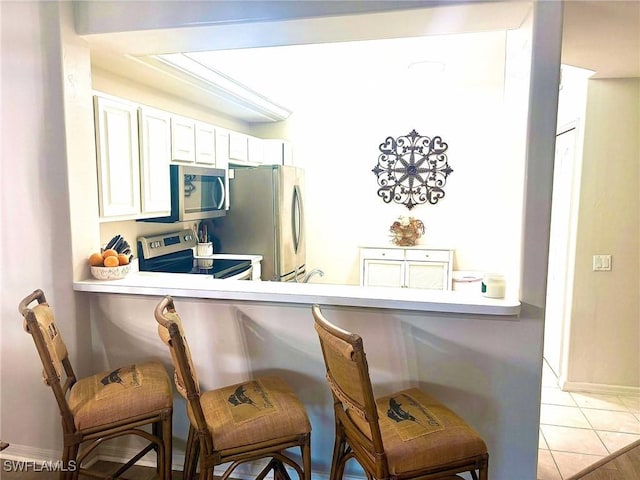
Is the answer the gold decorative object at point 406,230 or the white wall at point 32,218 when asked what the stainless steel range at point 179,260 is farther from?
the gold decorative object at point 406,230

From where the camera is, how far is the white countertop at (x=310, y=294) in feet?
6.07

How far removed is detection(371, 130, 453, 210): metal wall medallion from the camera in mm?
4680

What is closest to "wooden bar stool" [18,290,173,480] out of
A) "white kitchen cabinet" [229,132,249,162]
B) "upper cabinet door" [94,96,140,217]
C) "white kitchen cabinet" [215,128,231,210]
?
"upper cabinet door" [94,96,140,217]

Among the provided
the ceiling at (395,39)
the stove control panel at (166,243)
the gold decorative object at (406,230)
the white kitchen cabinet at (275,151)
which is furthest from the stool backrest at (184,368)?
the gold decorative object at (406,230)

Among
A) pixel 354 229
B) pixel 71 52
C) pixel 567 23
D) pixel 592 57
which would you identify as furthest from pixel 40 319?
pixel 354 229

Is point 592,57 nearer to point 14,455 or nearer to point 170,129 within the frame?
point 170,129

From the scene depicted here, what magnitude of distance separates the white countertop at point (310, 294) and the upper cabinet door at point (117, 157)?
0.44 meters

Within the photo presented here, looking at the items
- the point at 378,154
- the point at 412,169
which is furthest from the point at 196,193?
the point at 412,169

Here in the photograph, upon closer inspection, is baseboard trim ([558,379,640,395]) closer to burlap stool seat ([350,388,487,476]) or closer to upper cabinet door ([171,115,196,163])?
burlap stool seat ([350,388,487,476])

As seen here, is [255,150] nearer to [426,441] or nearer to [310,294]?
[310,294]

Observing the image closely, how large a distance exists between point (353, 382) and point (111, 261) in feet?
4.68

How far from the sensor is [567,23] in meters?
2.03

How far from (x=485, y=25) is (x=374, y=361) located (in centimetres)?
156

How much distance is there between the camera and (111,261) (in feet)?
7.30
